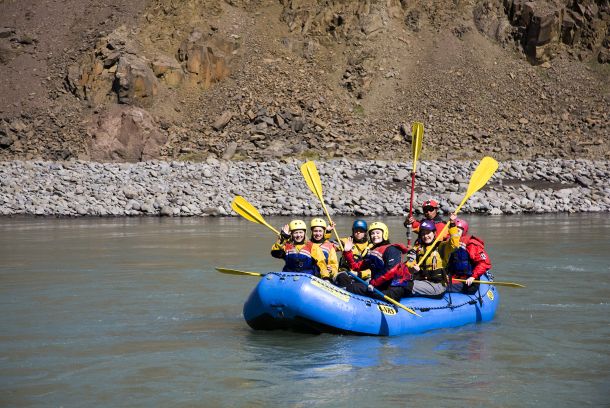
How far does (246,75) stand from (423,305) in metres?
30.2

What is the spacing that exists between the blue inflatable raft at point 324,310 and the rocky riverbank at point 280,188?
15418 millimetres

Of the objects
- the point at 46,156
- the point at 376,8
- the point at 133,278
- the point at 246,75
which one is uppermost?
the point at 376,8

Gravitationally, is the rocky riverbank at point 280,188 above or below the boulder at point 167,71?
below

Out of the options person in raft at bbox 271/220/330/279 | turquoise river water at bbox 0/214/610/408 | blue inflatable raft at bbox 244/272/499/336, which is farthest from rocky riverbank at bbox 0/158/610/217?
blue inflatable raft at bbox 244/272/499/336

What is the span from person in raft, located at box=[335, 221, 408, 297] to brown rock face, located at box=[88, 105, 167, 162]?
26.1 m

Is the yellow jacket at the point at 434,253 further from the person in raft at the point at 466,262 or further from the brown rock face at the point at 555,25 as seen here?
the brown rock face at the point at 555,25

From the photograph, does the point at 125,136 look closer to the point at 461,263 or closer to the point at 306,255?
the point at 461,263

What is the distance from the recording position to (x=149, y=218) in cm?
2502

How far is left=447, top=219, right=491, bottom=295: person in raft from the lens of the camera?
33.5ft

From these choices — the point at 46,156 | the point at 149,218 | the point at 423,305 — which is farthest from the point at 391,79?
the point at 423,305

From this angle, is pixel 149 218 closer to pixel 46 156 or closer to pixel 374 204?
pixel 374 204

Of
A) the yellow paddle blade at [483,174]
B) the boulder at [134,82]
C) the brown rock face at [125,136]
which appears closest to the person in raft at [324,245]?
the yellow paddle blade at [483,174]

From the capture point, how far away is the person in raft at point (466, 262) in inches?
402

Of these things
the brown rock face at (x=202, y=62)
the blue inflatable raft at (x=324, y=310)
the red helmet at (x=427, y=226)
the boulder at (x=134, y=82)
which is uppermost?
the brown rock face at (x=202, y=62)
